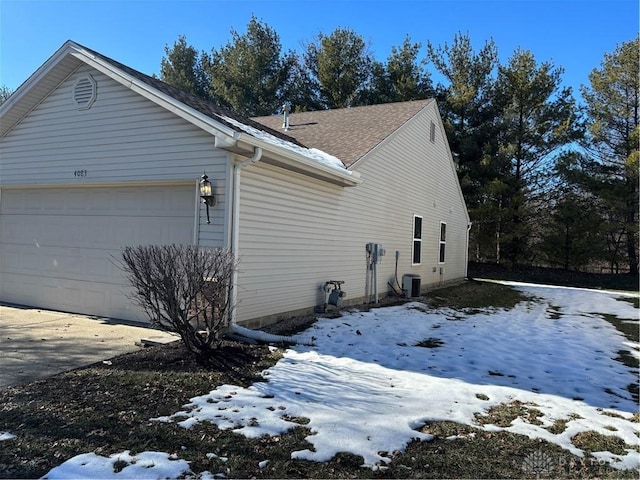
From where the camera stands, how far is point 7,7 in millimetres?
6875

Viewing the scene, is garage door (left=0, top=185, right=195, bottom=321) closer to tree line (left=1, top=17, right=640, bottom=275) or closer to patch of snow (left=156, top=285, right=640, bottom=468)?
patch of snow (left=156, top=285, right=640, bottom=468)

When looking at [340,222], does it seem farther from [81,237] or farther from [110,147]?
[81,237]

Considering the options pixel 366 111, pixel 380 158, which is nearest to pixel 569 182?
pixel 366 111

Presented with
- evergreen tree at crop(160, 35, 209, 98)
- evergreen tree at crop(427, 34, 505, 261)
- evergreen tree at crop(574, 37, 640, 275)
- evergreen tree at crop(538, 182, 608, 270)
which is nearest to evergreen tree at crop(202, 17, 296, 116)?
evergreen tree at crop(160, 35, 209, 98)

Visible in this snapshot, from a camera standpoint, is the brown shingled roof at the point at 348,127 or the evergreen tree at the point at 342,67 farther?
the evergreen tree at the point at 342,67

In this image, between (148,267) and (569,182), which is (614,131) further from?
(148,267)

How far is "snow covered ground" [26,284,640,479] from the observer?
3.19 meters

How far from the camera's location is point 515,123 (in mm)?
22750

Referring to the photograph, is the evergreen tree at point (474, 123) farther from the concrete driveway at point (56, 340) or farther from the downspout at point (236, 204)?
the concrete driveway at point (56, 340)

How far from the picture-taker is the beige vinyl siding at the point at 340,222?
670cm

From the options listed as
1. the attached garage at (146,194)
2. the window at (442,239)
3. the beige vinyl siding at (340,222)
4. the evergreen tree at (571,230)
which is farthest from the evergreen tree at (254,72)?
the attached garage at (146,194)

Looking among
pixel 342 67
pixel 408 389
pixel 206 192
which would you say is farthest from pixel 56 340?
pixel 342 67

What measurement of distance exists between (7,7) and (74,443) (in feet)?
23.3

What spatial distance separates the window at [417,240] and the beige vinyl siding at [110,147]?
26.5 feet
